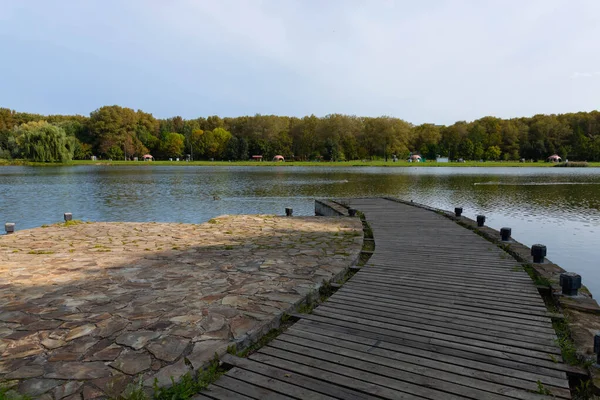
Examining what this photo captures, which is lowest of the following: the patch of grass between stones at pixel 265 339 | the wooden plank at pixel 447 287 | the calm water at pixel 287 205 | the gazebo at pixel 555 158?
the calm water at pixel 287 205

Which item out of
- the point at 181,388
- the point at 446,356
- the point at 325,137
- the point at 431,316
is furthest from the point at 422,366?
the point at 325,137

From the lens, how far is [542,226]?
1449 centimetres

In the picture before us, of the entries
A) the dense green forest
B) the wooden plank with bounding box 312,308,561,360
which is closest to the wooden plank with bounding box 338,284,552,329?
the wooden plank with bounding box 312,308,561,360

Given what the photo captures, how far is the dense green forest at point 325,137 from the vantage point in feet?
275

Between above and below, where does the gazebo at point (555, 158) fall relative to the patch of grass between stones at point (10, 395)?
above

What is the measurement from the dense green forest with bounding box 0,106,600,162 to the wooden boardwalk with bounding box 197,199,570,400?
80703mm

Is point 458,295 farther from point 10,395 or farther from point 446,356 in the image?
point 10,395

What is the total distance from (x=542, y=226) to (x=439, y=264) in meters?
10.6

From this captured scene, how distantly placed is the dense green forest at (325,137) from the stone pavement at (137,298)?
7902 cm

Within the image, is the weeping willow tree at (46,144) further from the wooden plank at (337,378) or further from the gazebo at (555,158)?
the gazebo at (555,158)

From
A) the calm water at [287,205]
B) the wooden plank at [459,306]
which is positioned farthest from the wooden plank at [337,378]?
the calm water at [287,205]

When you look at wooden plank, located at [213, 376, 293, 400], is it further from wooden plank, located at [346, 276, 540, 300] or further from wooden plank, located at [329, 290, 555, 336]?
wooden plank, located at [346, 276, 540, 300]

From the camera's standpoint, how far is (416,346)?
138 inches

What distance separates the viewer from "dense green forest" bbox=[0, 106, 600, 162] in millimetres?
83938
